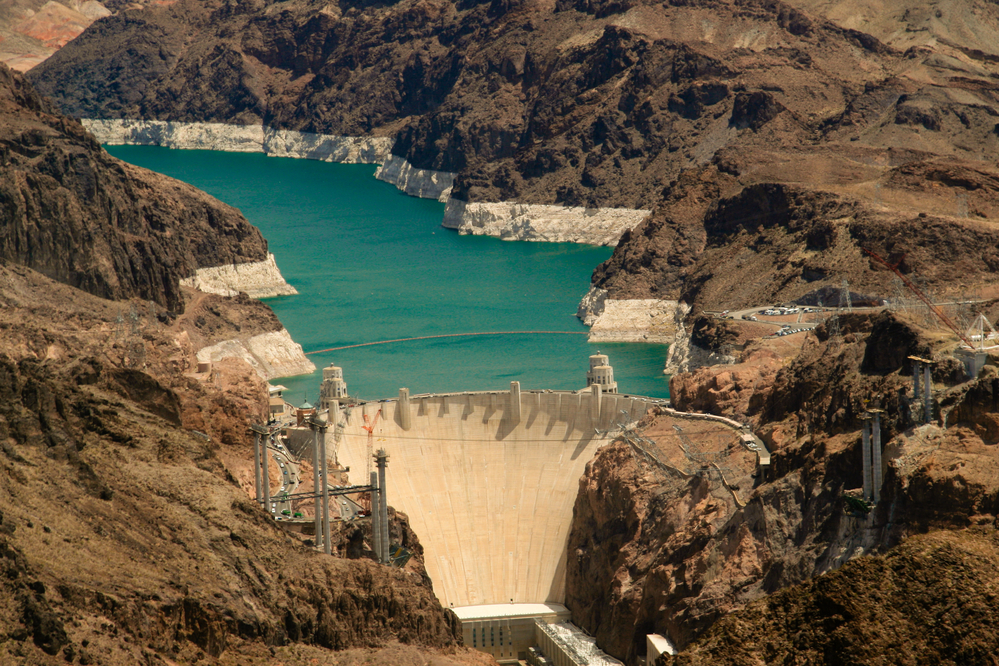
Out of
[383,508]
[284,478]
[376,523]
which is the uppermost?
[383,508]

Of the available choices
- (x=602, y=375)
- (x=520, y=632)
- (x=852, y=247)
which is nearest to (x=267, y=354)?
(x=602, y=375)

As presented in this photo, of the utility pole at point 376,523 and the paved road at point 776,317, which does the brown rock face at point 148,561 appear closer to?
Result: the utility pole at point 376,523

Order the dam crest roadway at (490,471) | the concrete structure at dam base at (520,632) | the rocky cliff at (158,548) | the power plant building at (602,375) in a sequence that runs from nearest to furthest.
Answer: the rocky cliff at (158,548)
the concrete structure at dam base at (520,632)
the dam crest roadway at (490,471)
the power plant building at (602,375)

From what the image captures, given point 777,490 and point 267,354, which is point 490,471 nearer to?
point 777,490

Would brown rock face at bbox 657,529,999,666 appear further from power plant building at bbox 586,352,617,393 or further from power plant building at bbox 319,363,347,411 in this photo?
power plant building at bbox 586,352,617,393

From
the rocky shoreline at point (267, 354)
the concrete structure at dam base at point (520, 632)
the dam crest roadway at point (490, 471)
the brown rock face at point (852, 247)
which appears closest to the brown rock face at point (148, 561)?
the concrete structure at dam base at point (520, 632)

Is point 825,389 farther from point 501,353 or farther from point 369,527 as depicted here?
point 501,353
